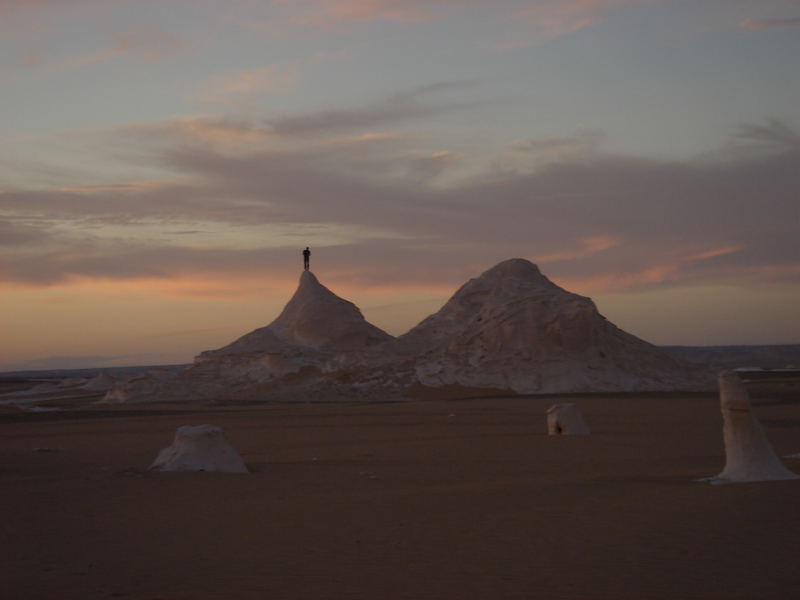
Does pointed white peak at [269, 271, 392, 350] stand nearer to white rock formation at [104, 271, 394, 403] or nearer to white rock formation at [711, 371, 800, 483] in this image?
white rock formation at [104, 271, 394, 403]

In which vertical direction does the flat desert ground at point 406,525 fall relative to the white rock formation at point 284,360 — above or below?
below

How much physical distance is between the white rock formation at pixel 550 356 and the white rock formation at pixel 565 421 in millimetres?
26869

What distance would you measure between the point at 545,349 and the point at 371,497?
137ft

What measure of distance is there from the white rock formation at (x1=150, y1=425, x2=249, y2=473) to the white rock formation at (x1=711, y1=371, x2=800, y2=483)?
27.6ft

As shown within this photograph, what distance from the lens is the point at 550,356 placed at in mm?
54906

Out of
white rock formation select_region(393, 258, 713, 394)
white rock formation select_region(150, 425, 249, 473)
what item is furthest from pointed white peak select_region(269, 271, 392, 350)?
white rock formation select_region(150, 425, 249, 473)

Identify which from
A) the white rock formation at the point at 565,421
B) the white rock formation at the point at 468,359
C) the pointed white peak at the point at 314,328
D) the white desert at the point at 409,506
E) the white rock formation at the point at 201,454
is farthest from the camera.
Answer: the pointed white peak at the point at 314,328

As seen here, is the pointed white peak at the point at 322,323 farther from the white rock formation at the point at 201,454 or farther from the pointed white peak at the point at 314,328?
the white rock formation at the point at 201,454

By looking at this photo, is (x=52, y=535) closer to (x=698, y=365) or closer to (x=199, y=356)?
(x=698, y=365)

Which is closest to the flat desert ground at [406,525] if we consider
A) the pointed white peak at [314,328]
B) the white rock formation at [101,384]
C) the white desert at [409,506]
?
the white desert at [409,506]

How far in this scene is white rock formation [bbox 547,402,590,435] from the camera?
2539 centimetres

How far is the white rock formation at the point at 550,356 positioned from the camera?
176 ft

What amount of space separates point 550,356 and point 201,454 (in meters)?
39.1

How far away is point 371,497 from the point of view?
14320 mm
